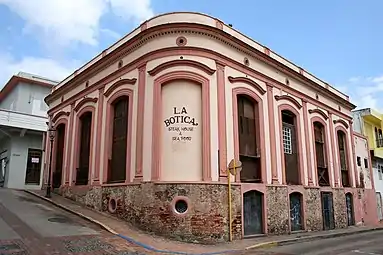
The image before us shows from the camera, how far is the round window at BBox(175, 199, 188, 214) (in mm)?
12477

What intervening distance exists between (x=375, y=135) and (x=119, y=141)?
83.9ft

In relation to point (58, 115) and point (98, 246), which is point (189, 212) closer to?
point (98, 246)

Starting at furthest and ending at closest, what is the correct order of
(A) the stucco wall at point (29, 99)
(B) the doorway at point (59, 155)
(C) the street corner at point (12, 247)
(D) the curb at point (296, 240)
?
(A) the stucco wall at point (29, 99) < (B) the doorway at point (59, 155) < (D) the curb at point (296, 240) < (C) the street corner at point (12, 247)

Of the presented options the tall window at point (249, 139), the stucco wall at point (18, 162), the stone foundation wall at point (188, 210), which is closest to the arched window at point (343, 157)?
the stone foundation wall at point (188, 210)

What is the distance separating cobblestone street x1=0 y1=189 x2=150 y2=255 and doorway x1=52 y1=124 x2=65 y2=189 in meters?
5.17

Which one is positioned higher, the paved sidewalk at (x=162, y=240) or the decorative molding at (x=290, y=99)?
the decorative molding at (x=290, y=99)

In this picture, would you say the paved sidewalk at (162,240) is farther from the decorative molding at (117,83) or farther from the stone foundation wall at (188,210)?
the decorative molding at (117,83)

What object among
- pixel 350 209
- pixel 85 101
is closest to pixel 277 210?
pixel 350 209

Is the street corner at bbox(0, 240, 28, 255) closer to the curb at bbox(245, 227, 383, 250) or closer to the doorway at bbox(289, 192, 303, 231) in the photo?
the curb at bbox(245, 227, 383, 250)

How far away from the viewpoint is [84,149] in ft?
61.5

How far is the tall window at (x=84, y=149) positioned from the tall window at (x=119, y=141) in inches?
98.9

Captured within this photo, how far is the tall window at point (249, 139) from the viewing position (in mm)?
14992

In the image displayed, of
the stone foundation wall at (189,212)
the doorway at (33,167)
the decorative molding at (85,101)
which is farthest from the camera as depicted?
the doorway at (33,167)

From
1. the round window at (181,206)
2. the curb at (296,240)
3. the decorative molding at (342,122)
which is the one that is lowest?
the curb at (296,240)
